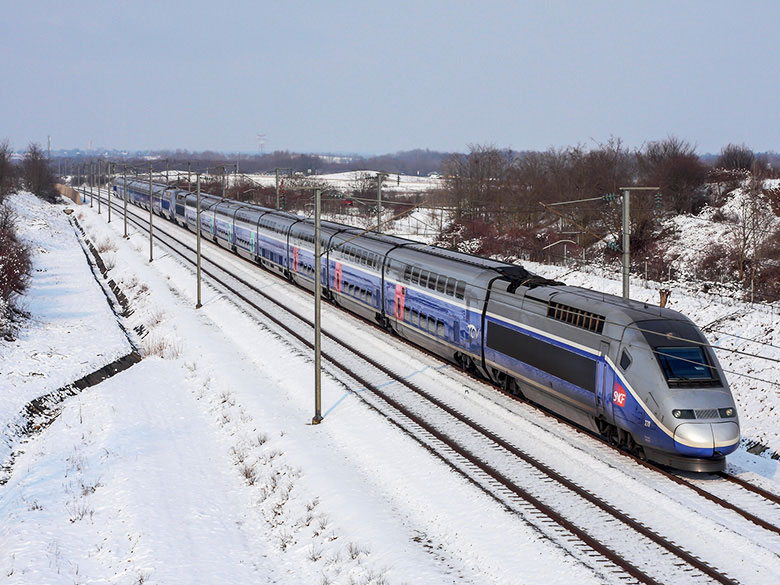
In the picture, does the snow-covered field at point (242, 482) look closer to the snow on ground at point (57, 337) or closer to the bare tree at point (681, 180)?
the snow on ground at point (57, 337)

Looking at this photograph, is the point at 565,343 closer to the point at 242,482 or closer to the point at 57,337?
the point at 242,482

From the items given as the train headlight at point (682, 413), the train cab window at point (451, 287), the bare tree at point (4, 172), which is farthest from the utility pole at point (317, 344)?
the bare tree at point (4, 172)

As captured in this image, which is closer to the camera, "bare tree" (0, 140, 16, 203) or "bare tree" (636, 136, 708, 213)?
"bare tree" (636, 136, 708, 213)

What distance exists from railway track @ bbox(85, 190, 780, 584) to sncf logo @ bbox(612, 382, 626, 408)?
232 cm

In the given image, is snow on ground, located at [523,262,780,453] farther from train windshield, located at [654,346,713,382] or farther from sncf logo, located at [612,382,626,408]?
sncf logo, located at [612,382,626,408]

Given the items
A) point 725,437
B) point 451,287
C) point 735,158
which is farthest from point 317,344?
point 735,158

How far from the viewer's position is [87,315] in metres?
44.7

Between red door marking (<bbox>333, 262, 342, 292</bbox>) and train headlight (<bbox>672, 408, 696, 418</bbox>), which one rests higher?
red door marking (<bbox>333, 262, 342, 292</bbox>)

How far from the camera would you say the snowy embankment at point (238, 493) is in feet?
52.2

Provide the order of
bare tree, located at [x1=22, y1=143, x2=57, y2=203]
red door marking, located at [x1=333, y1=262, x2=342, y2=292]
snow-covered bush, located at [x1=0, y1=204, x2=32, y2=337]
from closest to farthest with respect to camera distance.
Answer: red door marking, located at [x1=333, y1=262, x2=342, y2=292] < snow-covered bush, located at [x1=0, y1=204, x2=32, y2=337] < bare tree, located at [x1=22, y1=143, x2=57, y2=203]

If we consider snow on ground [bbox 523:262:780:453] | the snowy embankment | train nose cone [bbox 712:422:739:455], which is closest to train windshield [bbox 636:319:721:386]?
train nose cone [bbox 712:422:739:455]

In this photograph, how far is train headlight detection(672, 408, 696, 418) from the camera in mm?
17922

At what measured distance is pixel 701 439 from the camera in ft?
58.5

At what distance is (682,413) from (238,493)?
11.5 meters
